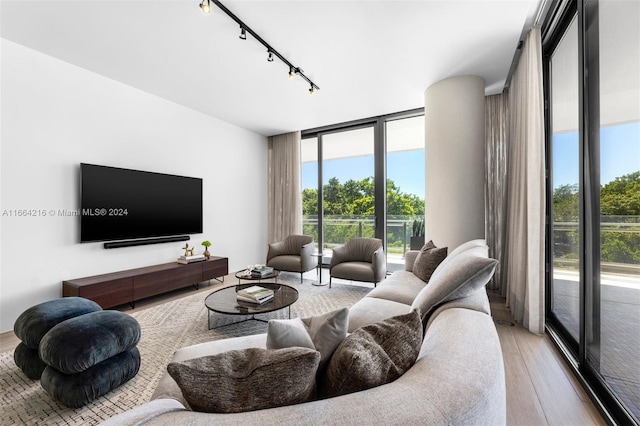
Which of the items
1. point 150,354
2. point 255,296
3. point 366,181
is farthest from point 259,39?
point 366,181

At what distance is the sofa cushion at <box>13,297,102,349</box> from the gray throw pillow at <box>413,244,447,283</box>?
272 cm

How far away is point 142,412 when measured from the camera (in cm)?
58

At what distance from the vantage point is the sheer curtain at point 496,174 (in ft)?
11.9

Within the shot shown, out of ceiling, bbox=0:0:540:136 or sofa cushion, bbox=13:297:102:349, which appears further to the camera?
ceiling, bbox=0:0:540:136

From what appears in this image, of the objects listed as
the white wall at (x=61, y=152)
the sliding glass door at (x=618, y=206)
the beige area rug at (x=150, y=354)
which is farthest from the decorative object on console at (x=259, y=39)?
the beige area rug at (x=150, y=354)

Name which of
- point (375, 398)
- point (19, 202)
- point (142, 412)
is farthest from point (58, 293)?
point (375, 398)

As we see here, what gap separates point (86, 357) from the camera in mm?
1507

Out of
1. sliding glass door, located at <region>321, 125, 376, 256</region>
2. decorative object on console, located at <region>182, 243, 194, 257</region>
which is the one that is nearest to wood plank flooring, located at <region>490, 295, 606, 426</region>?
sliding glass door, located at <region>321, 125, 376, 256</region>

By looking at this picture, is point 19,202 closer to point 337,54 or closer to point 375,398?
point 337,54

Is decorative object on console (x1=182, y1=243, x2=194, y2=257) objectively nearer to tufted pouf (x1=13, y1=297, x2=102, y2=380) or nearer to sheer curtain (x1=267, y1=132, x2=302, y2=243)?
sheer curtain (x1=267, y1=132, x2=302, y2=243)

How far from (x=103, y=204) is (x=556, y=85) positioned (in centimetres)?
474

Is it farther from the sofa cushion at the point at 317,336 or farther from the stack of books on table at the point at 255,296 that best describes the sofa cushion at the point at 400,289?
the sofa cushion at the point at 317,336

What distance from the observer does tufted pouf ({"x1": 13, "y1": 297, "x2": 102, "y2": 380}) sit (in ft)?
5.73

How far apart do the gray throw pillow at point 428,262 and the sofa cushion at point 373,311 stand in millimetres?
723
